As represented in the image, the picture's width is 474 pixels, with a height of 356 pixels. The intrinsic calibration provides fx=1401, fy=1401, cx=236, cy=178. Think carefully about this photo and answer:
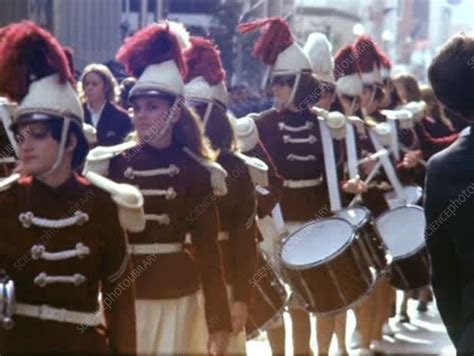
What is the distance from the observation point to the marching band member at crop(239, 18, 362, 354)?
830 cm

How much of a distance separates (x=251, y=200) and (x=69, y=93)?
1.95m

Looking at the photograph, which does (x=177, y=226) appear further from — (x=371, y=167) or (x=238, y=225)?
(x=371, y=167)

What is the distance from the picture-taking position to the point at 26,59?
4730 mm

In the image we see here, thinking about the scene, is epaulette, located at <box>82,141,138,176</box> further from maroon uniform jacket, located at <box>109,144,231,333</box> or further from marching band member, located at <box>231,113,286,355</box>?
marching band member, located at <box>231,113,286,355</box>

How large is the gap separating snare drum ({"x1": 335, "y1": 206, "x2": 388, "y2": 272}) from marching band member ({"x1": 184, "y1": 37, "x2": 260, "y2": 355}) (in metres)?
1.35

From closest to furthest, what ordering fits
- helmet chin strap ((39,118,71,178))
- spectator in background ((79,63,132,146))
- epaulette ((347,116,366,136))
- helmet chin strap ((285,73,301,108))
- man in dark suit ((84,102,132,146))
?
helmet chin strap ((39,118,71,178)) < helmet chin strap ((285,73,301,108)) < epaulette ((347,116,366,136)) < man in dark suit ((84,102,132,146)) < spectator in background ((79,63,132,146))

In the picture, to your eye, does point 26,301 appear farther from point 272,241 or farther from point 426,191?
point 272,241

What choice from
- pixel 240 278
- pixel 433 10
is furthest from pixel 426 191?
pixel 433 10

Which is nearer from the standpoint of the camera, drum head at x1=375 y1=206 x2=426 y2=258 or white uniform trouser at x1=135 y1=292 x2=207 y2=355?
white uniform trouser at x1=135 y1=292 x2=207 y2=355

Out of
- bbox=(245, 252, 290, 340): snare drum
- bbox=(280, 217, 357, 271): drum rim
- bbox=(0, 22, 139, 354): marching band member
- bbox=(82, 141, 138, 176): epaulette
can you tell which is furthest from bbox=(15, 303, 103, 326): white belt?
bbox=(280, 217, 357, 271): drum rim

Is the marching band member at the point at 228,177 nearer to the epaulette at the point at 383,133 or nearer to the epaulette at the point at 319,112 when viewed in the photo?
the epaulette at the point at 319,112

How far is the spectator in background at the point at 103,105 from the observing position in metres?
10.1

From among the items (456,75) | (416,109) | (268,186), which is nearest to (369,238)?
(268,186)

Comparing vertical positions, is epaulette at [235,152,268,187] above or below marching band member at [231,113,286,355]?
above
